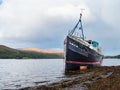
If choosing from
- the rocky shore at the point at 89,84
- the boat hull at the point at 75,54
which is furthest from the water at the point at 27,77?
the rocky shore at the point at 89,84

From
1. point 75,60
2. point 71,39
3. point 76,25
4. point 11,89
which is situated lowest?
point 11,89

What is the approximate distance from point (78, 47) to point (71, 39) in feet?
7.40

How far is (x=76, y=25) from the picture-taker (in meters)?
68.1

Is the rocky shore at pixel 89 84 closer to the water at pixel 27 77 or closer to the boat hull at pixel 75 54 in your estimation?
the water at pixel 27 77

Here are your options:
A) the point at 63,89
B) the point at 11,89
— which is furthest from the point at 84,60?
the point at 63,89

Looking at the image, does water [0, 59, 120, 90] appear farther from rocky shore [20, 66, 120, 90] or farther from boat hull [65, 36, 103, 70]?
rocky shore [20, 66, 120, 90]

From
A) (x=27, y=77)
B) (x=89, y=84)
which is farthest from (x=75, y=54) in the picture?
(x=89, y=84)

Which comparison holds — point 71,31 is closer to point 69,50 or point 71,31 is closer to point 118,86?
point 69,50

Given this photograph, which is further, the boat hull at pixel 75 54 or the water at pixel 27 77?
the boat hull at pixel 75 54

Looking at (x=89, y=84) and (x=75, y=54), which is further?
(x=75, y=54)

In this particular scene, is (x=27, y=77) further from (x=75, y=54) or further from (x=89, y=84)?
(x=89, y=84)

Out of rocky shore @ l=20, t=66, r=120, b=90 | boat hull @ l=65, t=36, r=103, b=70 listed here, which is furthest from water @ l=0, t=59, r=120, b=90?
rocky shore @ l=20, t=66, r=120, b=90

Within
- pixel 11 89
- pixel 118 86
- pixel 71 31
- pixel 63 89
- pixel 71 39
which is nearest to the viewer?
pixel 118 86

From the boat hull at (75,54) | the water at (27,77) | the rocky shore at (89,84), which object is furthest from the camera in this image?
the boat hull at (75,54)
